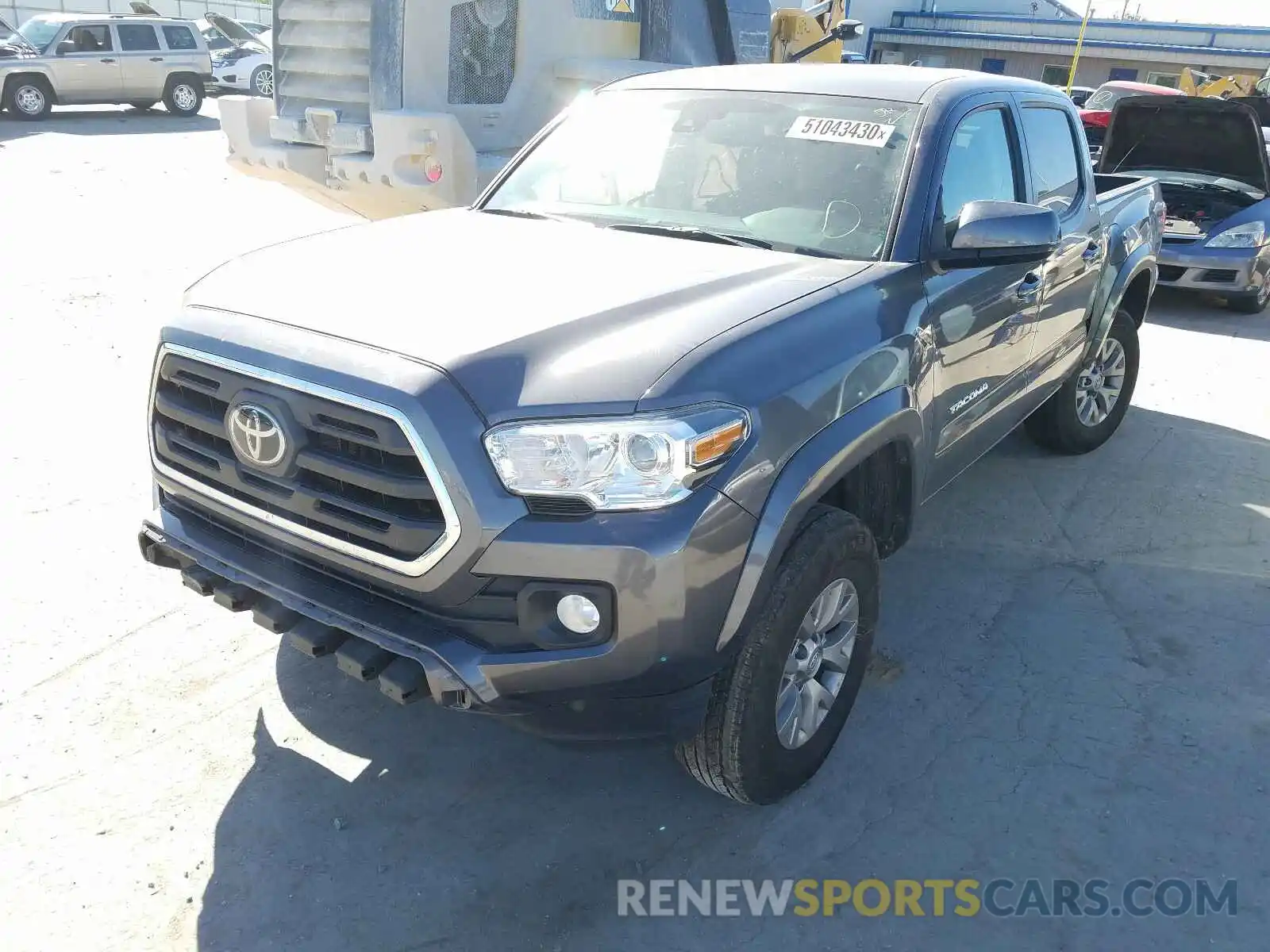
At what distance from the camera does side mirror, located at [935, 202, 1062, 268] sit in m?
3.09

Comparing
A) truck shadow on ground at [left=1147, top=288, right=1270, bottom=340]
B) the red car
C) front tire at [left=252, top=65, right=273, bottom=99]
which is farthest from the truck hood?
front tire at [left=252, top=65, right=273, bottom=99]

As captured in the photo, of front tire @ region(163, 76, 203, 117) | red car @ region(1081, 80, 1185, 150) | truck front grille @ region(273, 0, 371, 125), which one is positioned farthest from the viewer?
front tire @ region(163, 76, 203, 117)

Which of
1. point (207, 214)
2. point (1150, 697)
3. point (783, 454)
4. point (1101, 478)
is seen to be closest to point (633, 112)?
point (783, 454)

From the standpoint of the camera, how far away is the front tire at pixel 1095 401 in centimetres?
525

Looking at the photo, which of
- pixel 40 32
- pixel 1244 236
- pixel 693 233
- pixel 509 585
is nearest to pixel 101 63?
pixel 40 32

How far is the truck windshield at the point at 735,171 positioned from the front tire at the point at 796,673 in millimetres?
994

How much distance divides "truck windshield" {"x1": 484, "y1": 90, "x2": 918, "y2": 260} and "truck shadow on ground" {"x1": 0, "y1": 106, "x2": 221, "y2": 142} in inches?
584

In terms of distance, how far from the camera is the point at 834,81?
11.8ft

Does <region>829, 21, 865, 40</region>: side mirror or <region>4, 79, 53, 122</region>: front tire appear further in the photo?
<region>4, 79, 53, 122</region>: front tire

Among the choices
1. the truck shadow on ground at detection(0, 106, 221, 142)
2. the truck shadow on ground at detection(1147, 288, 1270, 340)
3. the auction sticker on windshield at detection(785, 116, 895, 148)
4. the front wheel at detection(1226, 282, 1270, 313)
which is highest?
the auction sticker on windshield at detection(785, 116, 895, 148)

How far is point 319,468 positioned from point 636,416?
2.51 feet

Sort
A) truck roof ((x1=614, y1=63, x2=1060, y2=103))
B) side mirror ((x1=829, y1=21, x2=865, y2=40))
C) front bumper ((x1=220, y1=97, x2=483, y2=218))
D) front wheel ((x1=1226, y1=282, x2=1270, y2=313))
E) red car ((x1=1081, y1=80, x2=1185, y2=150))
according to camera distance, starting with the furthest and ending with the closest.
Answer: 1. red car ((x1=1081, y1=80, x2=1185, y2=150))
2. side mirror ((x1=829, y1=21, x2=865, y2=40))
3. front wheel ((x1=1226, y1=282, x2=1270, y2=313))
4. front bumper ((x1=220, y1=97, x2=483, y2=218))
5. truck roof ((x1=614, y1=63, x2=1060, y2=103))

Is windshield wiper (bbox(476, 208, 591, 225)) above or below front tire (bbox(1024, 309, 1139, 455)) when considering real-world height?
above

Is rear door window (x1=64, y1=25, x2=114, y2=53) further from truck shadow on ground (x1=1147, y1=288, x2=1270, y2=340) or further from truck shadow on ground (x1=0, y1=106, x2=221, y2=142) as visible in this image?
truck shadow on ground (x1=1147, y1=288, x2=1270, y2=340)
